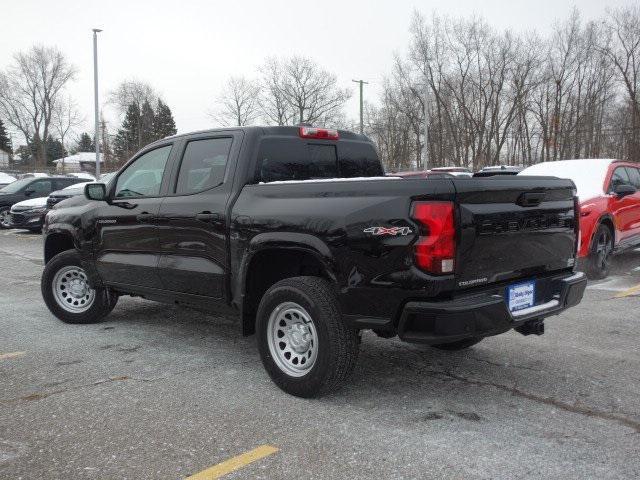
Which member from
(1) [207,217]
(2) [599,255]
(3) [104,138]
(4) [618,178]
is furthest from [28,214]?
(3) [104,138]

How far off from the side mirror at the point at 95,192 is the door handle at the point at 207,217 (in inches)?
56.9

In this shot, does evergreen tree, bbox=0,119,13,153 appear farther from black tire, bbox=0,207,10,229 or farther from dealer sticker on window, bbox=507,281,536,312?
dealer sticker on window, bbox=507,281,536,312

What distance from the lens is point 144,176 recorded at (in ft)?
17.3

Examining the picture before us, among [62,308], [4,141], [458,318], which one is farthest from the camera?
[4,141]

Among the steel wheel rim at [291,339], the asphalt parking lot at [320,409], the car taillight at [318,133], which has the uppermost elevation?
the car taillight at [318,133]

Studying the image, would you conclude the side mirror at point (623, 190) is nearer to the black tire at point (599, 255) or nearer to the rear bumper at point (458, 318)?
the black tire at point (599, 255)

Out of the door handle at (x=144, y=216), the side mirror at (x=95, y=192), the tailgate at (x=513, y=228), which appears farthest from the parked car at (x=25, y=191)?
the tailgate at (x=513, y=228)

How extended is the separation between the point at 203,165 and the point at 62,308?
2545mm

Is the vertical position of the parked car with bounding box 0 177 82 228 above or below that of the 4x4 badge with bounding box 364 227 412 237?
above

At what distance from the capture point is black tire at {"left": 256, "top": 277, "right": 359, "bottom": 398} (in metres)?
3.62

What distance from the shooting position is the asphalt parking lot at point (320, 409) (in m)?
2.98

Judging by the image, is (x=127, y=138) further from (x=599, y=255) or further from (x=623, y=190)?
(x=599, y=255)

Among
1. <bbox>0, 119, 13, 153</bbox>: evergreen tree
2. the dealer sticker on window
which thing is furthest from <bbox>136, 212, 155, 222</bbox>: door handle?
<bbox>0, 119, 13, 153</bbox>: evergreen tree

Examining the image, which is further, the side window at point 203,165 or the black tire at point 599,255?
the black tire at point 599,255
